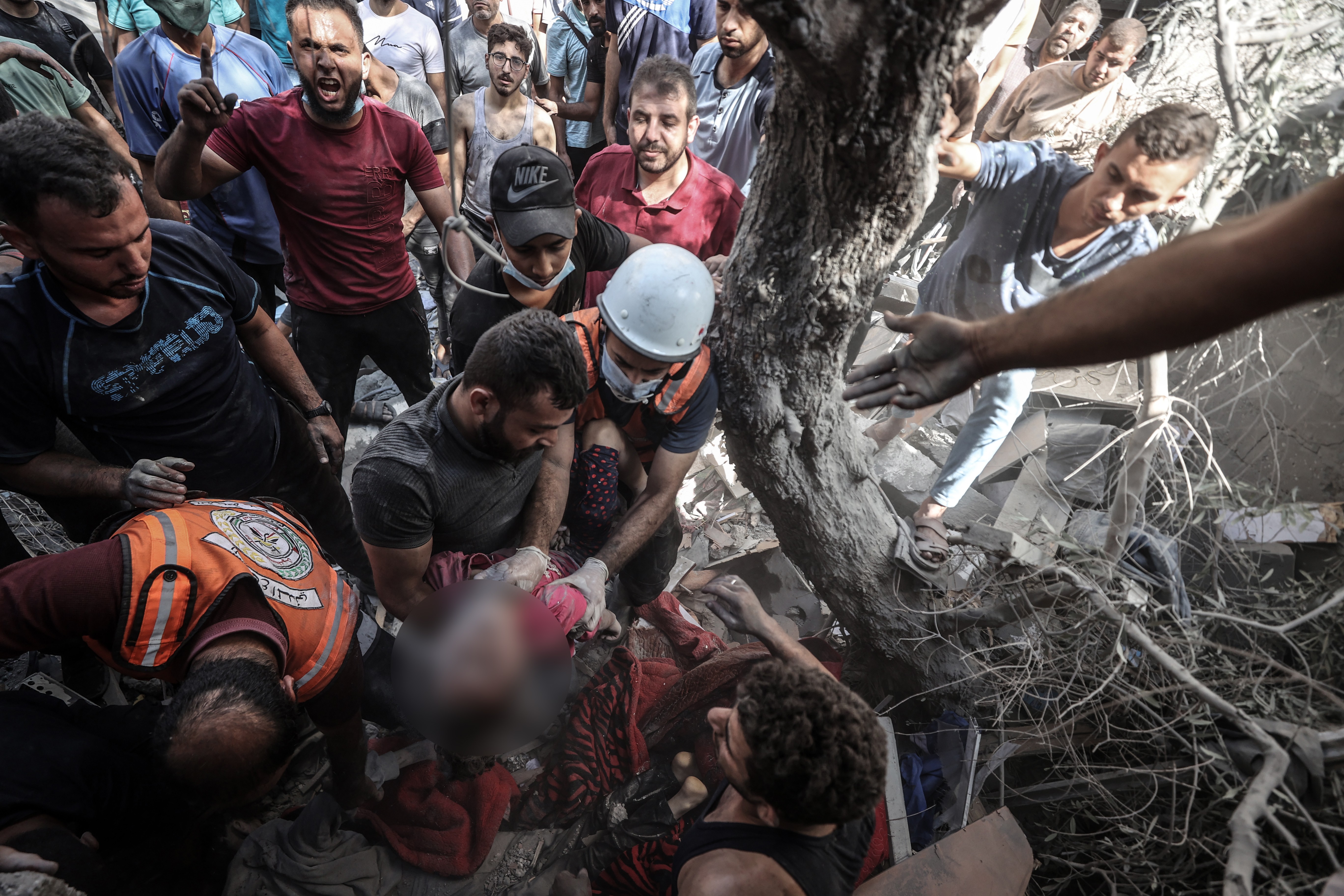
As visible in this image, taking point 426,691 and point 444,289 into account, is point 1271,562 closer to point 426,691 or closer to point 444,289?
point 426,691

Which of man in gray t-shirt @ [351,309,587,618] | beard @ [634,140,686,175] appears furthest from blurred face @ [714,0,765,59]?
man in gray t-shirt @ [351,309,587,618]

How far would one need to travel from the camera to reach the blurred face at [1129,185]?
2436 millimetres

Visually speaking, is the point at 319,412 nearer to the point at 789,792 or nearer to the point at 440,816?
the point at 440,816

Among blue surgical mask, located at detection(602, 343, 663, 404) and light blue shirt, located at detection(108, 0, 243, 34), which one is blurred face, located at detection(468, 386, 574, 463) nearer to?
blue surgical mask, located at detection(602, 343, 663, 404)

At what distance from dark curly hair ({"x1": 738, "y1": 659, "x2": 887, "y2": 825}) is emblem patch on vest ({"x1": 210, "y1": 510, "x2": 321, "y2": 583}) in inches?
57.8

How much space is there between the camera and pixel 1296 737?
2.00 metres

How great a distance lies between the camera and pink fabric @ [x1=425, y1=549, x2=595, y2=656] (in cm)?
237

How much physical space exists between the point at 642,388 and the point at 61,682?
9.63 ft

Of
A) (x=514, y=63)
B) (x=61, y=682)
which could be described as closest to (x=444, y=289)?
(x=514, y=63)

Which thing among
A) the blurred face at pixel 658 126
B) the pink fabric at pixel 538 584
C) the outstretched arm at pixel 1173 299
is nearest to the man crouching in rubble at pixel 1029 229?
the outstretched arm at pixel 1173 299

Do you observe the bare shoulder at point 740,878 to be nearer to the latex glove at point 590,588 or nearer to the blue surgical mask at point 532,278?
the latex glove at point 590,588

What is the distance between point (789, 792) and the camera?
175 centimetres

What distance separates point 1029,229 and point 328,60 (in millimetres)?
3418

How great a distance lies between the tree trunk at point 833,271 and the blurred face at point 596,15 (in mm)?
3600
